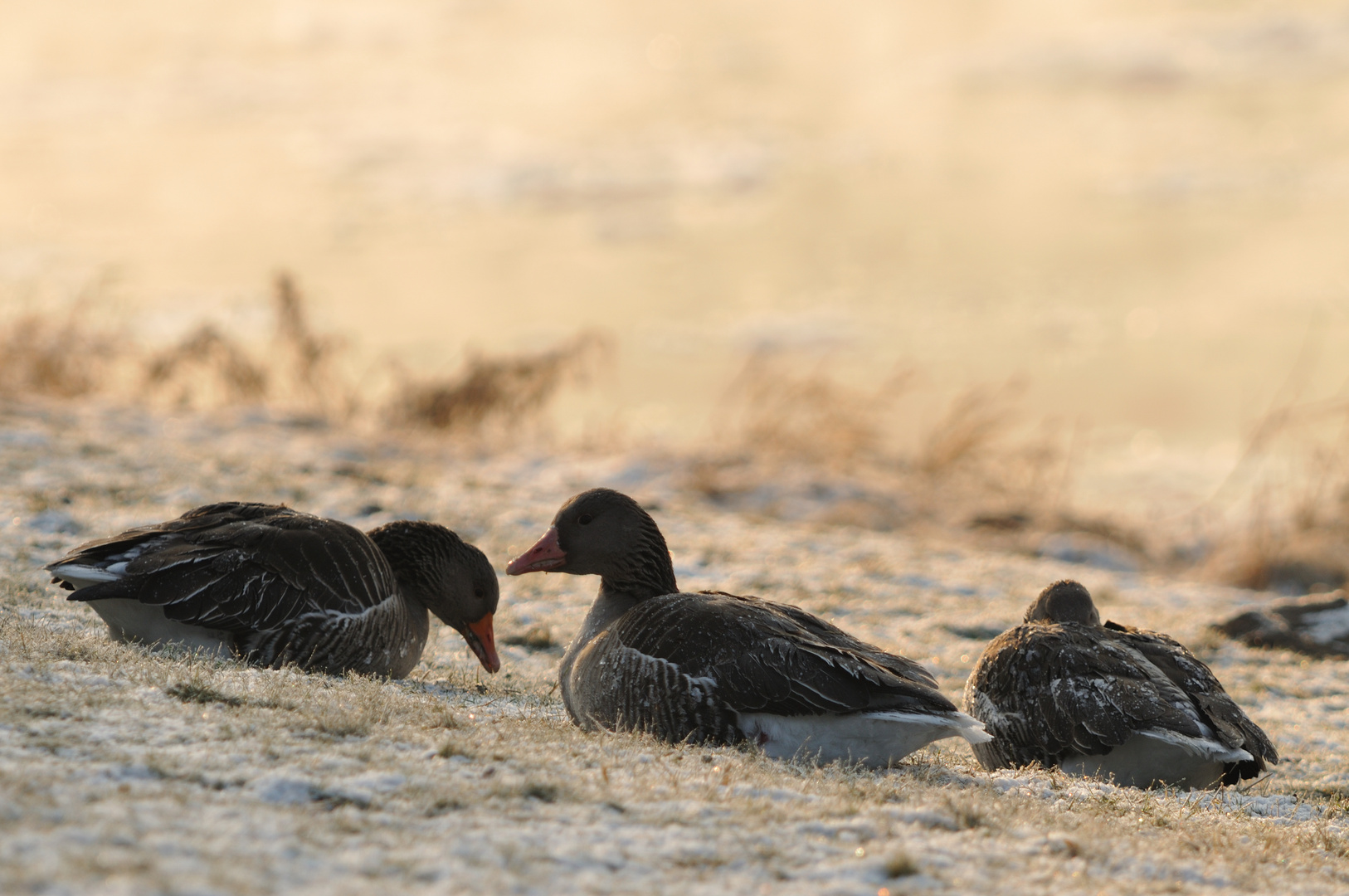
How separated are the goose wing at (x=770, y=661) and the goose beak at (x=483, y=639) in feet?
5.90

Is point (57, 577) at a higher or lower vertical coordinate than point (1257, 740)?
higher

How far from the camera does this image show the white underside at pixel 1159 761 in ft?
23.5

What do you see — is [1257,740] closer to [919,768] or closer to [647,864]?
[919,768]

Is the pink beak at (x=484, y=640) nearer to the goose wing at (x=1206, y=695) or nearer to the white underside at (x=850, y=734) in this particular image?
the white underside at (x=850, y=734)

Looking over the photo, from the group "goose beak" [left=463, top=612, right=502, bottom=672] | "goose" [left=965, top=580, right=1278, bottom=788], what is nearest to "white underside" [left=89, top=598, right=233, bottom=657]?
"goose beak" [left=463, top=612, right=502, bottom=672]

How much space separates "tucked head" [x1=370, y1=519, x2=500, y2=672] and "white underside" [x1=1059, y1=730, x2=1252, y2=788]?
13.3 ft

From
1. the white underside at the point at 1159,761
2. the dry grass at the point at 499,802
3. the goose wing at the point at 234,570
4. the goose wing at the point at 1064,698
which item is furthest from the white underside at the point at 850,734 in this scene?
the goose wing at the point at 234,570

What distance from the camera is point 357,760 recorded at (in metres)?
5.27

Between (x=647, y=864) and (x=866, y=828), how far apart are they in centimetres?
113

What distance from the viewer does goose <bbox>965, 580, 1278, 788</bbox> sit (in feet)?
23.7

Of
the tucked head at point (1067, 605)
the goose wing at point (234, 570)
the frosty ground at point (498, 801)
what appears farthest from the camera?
the tucked head at point (1067, 605)

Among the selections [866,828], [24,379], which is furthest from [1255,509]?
[24,379]

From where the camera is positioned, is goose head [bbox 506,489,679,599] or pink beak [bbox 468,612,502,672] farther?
pink beak [bbox 468,612,502,672]

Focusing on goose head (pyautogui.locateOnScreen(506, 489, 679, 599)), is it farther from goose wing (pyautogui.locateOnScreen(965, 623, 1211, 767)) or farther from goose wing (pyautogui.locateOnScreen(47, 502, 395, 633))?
goose wing (pyautogui.locateOnScreen(965, 623, 1211, 767))
